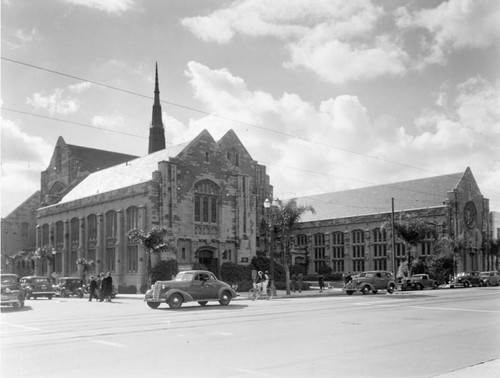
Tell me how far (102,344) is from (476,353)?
8008 millimetres

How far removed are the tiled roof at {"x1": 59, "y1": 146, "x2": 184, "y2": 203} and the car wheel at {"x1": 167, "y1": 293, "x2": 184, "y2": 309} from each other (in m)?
21.0

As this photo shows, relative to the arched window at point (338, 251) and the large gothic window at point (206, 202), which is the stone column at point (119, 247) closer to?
the large gothic window at point (206, 202)

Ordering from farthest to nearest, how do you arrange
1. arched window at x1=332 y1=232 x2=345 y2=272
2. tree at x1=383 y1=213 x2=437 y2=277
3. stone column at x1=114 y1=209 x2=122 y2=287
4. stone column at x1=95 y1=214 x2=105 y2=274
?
arched window at x1=332 y1=232 x2=345 y2=272 < tree at x1=383 y1=213 x2=437 y2=277 < stone column at x1=95 y1=214 x2=105 y2=274 < stone column at x1=114 y1=209 x2=122 y2=287

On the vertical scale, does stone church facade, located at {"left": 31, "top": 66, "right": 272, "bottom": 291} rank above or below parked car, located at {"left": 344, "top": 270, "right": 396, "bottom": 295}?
→ above

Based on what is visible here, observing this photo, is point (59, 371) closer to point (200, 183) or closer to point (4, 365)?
point (4, 365)

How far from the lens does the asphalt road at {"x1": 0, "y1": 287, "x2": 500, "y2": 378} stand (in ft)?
31.8

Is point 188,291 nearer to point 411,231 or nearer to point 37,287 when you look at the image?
point 37,287

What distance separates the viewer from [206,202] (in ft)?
155

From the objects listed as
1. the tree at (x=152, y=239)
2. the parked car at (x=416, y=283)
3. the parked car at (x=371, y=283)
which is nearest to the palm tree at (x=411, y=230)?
the parked car at (x=416, y=283)

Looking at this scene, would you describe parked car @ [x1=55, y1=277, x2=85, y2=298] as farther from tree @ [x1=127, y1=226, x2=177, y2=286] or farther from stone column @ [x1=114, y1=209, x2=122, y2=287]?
stone column @ [x1=114, y1=209, x2=122, y2=287]

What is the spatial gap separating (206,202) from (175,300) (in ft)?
74.8

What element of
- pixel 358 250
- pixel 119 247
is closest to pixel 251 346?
pixel 119 247

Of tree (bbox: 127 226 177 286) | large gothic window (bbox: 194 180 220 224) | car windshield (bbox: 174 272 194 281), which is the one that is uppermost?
large gothic window (bbox: 194 180 220 224)

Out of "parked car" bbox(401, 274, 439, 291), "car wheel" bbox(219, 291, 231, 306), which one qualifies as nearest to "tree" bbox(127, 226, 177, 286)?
"car wheel" bbox(219, 291, 231, 306)
